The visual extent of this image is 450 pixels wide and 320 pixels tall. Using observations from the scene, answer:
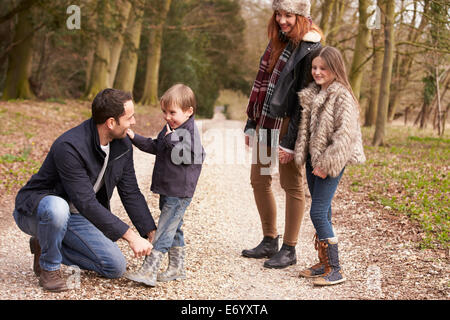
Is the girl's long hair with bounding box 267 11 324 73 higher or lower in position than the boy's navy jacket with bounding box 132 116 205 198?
higher

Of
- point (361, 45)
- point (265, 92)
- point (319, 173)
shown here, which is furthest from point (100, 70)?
point (319, 173)

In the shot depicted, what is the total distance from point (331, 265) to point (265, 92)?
1.58 meters

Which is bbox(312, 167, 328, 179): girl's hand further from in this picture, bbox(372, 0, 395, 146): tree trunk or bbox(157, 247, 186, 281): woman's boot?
bbox(372, 0, 395, 146): tree trunk

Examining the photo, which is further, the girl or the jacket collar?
the jacket collar

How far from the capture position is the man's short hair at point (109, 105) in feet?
11.2

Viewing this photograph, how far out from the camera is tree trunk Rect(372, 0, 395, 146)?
11969 mm

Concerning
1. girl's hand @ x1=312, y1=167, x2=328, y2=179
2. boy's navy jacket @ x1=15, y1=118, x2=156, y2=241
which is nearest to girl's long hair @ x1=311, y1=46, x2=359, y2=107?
girl's hand @ x1=312, y1=167, x2=328, y2=179

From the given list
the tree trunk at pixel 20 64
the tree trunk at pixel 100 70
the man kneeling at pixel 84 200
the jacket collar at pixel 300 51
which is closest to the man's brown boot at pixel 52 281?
the man kneeling at pixel 84 200

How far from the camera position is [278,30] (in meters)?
4.10

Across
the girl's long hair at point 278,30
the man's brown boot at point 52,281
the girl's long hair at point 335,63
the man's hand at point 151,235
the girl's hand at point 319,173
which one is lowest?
the man's brown boot at point 52,281

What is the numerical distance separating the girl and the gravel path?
367mm

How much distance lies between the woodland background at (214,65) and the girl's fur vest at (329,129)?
6.25ft

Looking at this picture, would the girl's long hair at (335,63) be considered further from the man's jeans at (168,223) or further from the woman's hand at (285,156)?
the man's jeans at (168,223)
